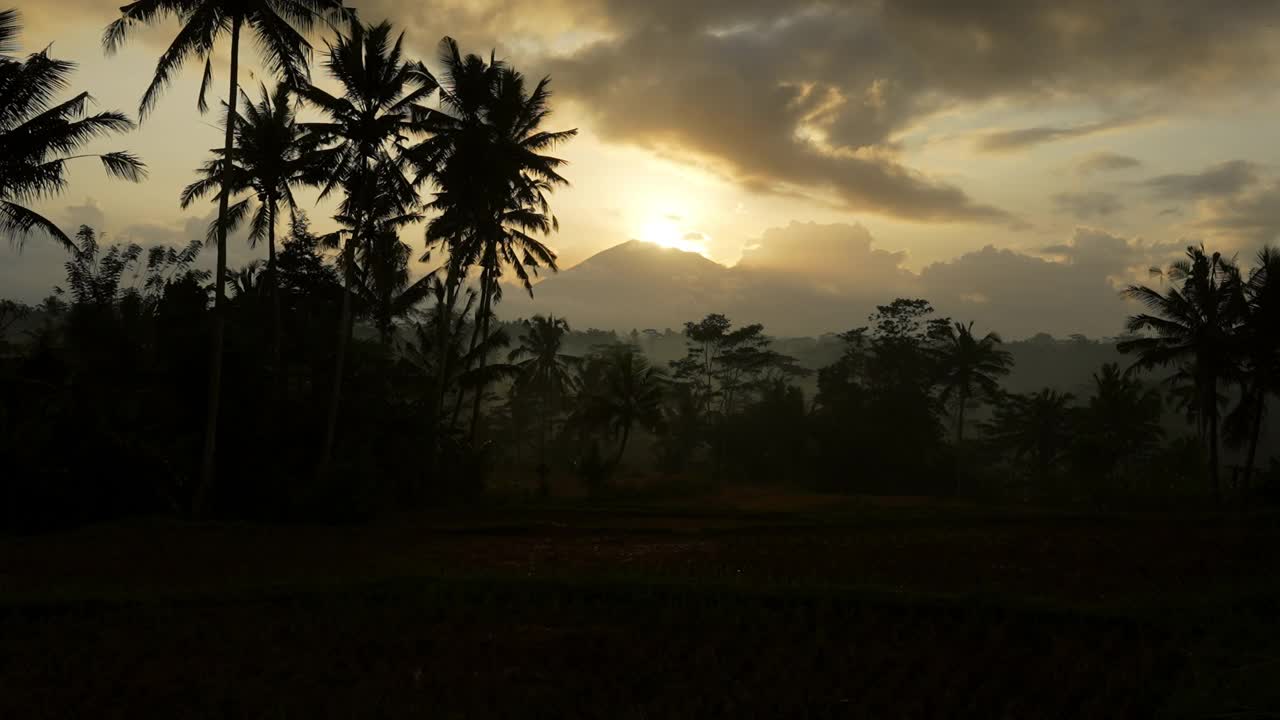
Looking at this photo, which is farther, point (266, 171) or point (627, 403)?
point (627, 403)

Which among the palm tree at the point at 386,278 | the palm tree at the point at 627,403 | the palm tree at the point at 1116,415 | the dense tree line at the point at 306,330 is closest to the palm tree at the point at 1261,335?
the dense tree line at the point at 306,330

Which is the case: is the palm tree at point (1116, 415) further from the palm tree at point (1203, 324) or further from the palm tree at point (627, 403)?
the palm tree at point (627, 403)

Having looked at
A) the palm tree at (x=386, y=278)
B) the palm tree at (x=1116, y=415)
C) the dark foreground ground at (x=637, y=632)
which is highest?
the palm tree at (x=386, y=278)

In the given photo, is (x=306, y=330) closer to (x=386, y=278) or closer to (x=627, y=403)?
(x=386, y=278)

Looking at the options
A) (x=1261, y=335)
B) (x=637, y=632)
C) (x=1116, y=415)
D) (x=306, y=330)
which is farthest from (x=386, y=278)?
(x=1116, y=415)

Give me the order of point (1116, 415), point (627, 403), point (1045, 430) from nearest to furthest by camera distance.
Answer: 1. point (627, 403)
2. point (1116, 415)
3. point (1045, 430)

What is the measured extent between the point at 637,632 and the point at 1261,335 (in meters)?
25.4

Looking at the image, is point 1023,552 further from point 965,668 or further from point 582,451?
point 582,451

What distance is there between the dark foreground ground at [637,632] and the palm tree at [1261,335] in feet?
50.1

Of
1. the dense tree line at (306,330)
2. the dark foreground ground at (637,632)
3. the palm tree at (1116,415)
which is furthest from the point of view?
the palm tree at (1116,415)

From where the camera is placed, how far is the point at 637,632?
254 inches

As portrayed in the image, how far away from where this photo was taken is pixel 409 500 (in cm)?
1992

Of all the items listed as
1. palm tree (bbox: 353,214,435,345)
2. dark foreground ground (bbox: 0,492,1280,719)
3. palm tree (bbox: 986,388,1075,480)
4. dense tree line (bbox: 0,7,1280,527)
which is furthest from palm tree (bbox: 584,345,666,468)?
dark foreground ground (bbox: 0,492,1280,719)

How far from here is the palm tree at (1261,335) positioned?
22.4 metres
